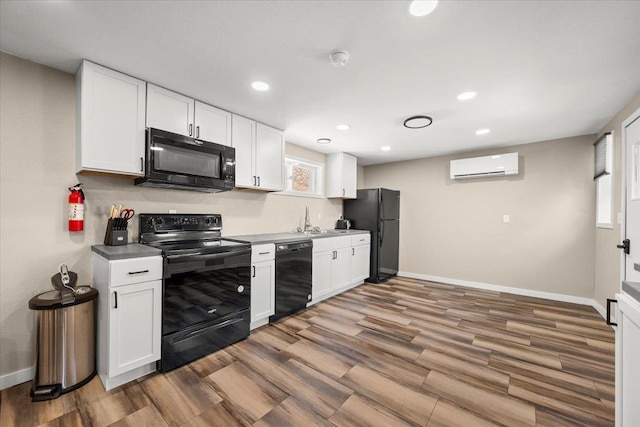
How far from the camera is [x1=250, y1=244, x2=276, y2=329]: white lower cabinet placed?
273 centimetres

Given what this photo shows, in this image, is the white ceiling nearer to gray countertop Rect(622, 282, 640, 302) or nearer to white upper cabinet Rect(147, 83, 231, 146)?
white upper cabinet Rect(147, 83, 231, 146)

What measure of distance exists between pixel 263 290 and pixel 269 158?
5.23ft

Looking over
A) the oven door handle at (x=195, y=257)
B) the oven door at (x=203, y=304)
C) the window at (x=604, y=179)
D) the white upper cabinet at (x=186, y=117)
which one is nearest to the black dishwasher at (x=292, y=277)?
the oven door at (x=203, y=304)

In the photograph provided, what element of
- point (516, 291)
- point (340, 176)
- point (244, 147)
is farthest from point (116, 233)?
point (516, 291)

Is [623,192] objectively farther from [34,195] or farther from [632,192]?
[34,195]

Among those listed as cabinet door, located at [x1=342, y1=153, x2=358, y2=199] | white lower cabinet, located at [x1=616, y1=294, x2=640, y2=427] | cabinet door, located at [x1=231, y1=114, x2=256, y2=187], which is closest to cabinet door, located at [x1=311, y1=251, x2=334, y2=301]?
cabinet door, located at [x1=231, y1=114, x2=256, y2=187]

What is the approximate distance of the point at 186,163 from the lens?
2500 millimetres

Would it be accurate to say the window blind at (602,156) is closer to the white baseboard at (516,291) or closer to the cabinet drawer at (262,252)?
the white baseboard at (516,291)

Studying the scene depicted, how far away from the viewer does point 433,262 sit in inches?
196

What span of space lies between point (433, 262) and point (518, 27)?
405 cm

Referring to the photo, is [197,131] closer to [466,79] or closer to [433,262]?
[466,79]

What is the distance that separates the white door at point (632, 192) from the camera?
2.37 metres

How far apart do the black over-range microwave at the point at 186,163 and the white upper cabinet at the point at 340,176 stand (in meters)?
2.26

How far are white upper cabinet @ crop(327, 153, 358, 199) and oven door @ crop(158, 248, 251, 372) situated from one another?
2518 millimetres
